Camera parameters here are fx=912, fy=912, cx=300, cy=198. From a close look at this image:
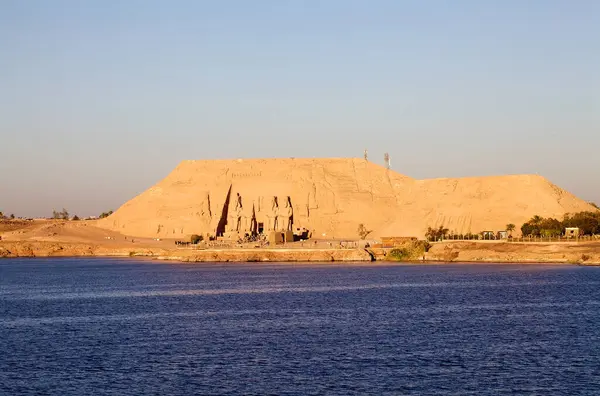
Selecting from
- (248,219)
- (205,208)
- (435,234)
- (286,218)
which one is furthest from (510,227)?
(205,208)

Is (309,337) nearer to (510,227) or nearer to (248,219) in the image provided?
(510,227)

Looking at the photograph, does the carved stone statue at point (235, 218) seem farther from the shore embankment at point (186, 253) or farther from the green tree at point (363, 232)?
the green tree at point (363, 232)

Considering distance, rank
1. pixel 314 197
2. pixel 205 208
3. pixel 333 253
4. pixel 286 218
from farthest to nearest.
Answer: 1. pixel 205 208
2. pixel 314 197
3. pixel 286 218
4. pixel 333 253

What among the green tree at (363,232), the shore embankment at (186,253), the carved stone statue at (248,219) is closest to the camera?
the shore embankment at (186,253)

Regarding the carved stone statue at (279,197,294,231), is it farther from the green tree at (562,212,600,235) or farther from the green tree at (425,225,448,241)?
the green tree at (562,212,600,235)

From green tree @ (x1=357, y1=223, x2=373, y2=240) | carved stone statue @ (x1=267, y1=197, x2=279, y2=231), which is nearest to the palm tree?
green tree @ (x1=357, y1=223, x2=373, y2=240)

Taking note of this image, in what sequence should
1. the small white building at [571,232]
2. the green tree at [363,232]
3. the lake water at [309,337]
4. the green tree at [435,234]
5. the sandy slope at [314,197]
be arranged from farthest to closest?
the green tree at [363,232], the sandy slope at [314,197], the green tree at [435,234], the small white building at [571,232], the lake water at [309,337]

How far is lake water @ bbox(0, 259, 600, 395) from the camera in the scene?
101 feet

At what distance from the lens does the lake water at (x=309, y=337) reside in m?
30.9

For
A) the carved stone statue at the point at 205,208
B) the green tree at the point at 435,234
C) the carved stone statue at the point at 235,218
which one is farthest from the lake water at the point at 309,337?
the carved stone statue at the point at 205,208

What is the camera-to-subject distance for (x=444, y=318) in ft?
155

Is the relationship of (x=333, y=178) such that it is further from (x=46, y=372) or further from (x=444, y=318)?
(x=46, y=372)

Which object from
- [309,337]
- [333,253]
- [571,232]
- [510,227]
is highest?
[510,227]

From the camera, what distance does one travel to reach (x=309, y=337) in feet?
135
